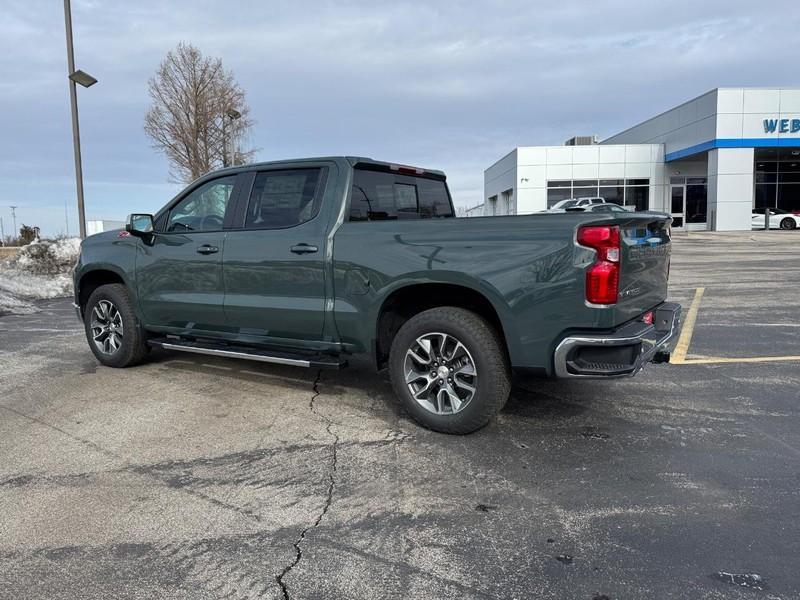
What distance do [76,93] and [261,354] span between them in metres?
13.3

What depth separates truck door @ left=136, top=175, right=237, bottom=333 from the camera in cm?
550

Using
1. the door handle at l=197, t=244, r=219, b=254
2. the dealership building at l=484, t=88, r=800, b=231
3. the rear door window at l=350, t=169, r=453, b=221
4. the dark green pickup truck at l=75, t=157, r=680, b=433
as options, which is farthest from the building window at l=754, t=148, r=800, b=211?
the door handle at l=197, t=244, r=219, b=254

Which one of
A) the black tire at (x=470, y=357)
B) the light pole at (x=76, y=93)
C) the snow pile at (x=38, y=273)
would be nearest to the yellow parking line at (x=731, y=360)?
the black tire at (x=470, y=357)

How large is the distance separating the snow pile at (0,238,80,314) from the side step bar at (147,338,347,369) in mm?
8081

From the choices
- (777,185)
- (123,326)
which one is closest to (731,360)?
(123,326)

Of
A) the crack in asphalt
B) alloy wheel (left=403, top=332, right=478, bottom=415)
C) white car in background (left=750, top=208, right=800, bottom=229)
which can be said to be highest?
white car in background (left=750, top=208, right=800, bottom=229)

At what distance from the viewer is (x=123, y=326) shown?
6.28 metres

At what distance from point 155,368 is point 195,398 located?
1.39 meters

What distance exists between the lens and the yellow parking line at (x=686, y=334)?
21.9 feet

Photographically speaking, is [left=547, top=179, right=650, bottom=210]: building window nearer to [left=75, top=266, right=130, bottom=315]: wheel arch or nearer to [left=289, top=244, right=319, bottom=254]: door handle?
[left=75, top=266, right=130, bottom=315]: wheel arch

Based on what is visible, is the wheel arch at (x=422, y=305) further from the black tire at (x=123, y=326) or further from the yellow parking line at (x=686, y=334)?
the yellow parking line at (x=686, y=334)

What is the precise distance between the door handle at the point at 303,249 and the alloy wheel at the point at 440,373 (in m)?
1.11

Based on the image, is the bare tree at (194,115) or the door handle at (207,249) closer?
the door handle at (207,249)

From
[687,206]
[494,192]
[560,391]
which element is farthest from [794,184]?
[560,391]
